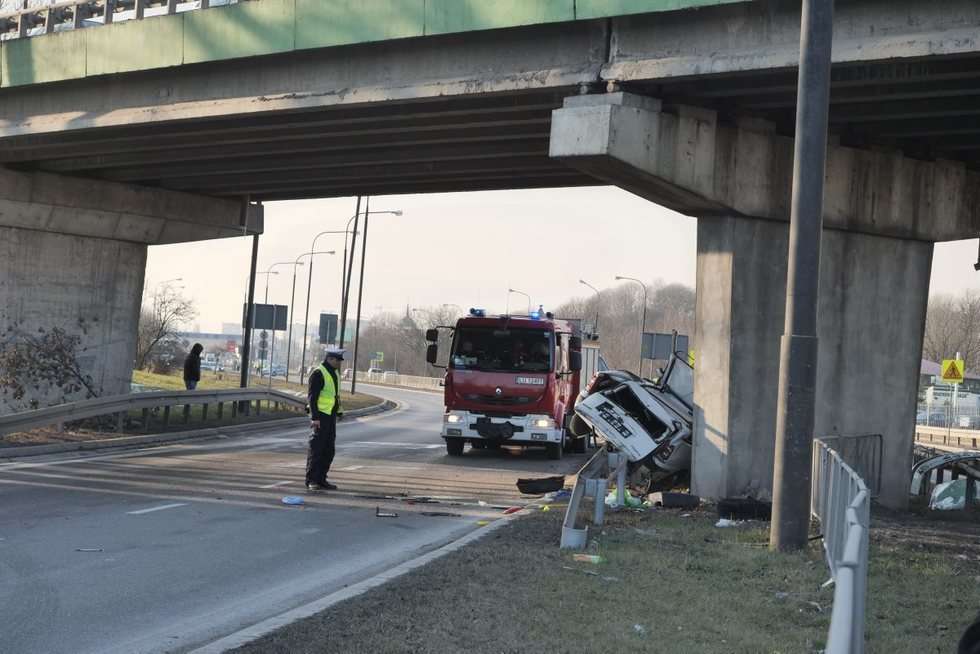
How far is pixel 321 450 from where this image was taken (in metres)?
15.9

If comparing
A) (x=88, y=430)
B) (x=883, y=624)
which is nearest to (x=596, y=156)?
(x=883, y=624)

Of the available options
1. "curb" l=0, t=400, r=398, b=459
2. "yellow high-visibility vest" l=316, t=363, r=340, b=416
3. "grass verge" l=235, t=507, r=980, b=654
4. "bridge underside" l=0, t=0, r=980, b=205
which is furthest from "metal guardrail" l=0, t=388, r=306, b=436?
"grass verge" l=235, t=507, r=980, b=654

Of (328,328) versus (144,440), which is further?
(328,328)

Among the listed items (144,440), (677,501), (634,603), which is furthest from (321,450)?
(144,440)

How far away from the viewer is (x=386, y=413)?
1794 inches

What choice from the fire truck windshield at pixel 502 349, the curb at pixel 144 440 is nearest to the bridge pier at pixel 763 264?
the fire truck windshield at pixel 502 349

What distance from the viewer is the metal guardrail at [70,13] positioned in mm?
19344

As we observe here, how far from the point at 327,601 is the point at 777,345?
33.2 ft

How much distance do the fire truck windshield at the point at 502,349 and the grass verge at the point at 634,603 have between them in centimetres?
1099

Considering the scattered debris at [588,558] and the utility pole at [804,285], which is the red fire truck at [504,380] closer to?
the utility pole at [804,285]

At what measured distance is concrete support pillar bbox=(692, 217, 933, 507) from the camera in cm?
1628

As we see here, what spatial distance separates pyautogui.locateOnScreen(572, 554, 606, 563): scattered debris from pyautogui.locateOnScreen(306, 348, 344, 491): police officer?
20.2 ft

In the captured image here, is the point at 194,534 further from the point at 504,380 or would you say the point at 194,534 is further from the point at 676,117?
the point at 504,380

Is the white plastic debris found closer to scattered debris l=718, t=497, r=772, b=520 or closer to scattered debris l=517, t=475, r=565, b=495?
scattered debris l=718, t=497, r=772, b=520
